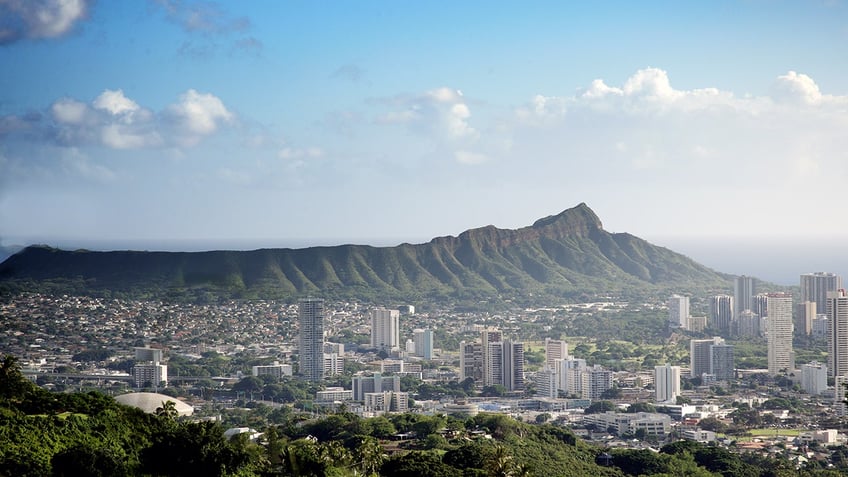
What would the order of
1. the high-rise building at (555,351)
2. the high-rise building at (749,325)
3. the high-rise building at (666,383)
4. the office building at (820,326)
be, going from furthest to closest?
the high-rise building at (749,325) → the office building at (820,326) → the high-rise building at (555,351) → the high-rise building at (666,383)

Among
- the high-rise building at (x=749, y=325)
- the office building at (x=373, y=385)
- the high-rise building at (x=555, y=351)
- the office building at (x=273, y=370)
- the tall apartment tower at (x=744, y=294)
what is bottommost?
the office building at (x=373, y=385)

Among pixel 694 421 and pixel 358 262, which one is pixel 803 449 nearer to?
pixel 694 421

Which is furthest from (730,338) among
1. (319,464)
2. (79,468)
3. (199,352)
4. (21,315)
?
(79,468)

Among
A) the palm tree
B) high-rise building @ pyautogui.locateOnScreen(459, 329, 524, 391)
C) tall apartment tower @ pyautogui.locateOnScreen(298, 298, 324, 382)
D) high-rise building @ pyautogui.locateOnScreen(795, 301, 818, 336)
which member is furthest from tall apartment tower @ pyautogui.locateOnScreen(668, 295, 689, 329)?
the palm tree

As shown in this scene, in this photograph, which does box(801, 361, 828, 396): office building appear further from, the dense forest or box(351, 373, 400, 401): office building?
the dense forest

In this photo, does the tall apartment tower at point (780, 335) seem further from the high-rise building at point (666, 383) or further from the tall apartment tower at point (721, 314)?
the tall apartment tower at point (721, 314)

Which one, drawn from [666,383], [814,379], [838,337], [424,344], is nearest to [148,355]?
[424,344]

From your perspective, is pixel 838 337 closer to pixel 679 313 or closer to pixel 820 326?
pixel 820 326

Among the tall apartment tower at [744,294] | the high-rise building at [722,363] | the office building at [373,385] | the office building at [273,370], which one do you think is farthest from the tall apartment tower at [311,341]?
the tall apartment tower at [744,294]
